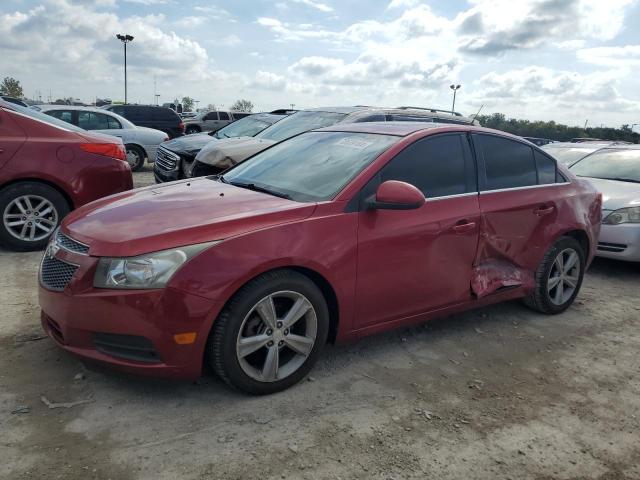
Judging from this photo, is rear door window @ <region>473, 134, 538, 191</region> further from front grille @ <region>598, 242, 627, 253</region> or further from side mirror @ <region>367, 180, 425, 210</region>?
front grille @ <region>598, 242, 627, 253</region>

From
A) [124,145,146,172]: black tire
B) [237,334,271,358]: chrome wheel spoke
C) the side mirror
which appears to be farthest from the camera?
[124,145,146,172]: black tire

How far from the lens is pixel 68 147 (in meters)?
5.85

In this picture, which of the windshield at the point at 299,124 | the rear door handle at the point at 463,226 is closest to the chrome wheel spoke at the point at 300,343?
the rear door handle at the point at 463,226

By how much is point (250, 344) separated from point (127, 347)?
0.63 metres

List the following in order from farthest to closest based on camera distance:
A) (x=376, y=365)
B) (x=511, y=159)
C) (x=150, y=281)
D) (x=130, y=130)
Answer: (x=130, y=130) → (x=511, y=159) → (x=376, y=365) → (x=150, y=281)

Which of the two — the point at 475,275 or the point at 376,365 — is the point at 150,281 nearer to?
the point at 376,365

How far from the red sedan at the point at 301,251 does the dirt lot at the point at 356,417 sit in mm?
264

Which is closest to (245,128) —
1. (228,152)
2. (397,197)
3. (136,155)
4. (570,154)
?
(228,152)

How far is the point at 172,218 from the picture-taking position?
312 cm

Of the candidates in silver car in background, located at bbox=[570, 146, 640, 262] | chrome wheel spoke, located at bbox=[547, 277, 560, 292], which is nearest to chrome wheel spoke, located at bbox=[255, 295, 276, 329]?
chrome wheel spoke, located at bbox=[547, 277, 560, 292]

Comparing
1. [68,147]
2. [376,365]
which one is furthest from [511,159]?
[68,147]

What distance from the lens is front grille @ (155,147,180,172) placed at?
857 cm

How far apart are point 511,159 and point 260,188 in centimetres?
206

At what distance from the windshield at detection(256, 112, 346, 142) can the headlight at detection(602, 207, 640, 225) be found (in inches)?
145
